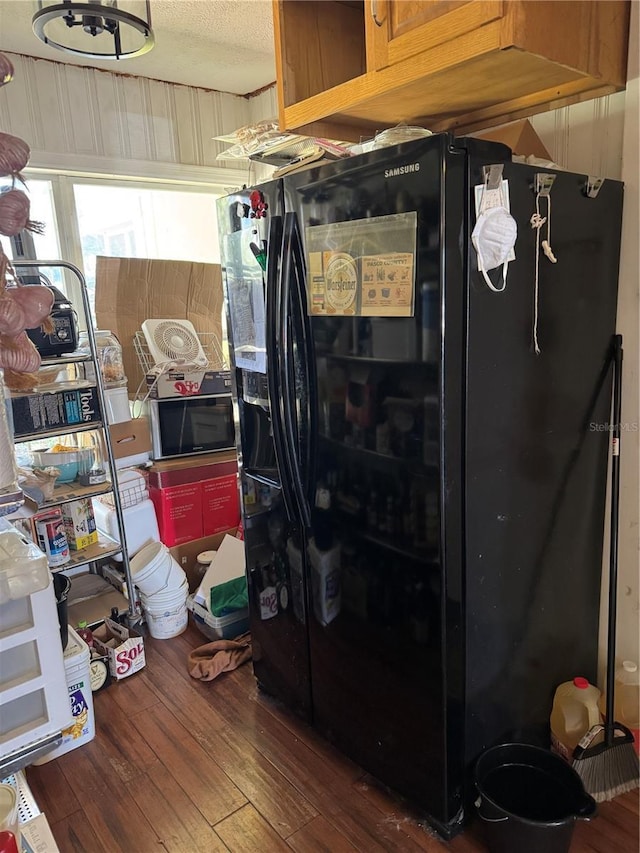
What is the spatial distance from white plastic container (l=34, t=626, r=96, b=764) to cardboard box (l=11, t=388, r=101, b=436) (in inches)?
33.5

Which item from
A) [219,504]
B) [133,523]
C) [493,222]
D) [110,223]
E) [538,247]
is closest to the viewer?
[493,222]

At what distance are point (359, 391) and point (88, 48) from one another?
4.02ft

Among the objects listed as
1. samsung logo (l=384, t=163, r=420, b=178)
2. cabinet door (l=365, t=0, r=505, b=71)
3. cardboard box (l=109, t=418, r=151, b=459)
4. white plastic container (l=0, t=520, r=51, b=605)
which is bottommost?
white plastic container (l=0, t=520, r=51, b=605)

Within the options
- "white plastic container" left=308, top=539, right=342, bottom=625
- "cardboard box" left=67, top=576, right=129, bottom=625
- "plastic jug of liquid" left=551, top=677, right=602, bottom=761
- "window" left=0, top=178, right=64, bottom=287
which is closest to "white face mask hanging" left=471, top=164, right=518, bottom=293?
"white plastic container" left=308, top=539, right=342, bottom=625

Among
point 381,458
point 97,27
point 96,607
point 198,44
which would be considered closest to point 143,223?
point 198,44

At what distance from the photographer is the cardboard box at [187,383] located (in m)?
2.93

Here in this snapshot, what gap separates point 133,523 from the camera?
284cm

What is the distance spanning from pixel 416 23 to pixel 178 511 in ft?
7.49

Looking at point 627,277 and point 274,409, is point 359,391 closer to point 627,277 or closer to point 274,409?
point 274,409

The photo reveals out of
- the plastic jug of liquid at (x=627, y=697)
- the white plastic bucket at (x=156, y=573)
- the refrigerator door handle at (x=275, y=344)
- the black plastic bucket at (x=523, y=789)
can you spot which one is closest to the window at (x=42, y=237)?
the white plastic bucket at (x=156, y=573)

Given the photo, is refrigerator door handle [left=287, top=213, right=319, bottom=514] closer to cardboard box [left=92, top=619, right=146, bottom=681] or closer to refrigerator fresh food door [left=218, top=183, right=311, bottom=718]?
refrigerator fresh food door [left=218, top=183, right=311, bottom=718]

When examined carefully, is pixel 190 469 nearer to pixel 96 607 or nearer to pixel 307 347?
pixel 96 607

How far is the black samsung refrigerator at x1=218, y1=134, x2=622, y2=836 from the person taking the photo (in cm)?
136

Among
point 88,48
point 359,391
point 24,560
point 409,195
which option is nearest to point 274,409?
point 359,391
